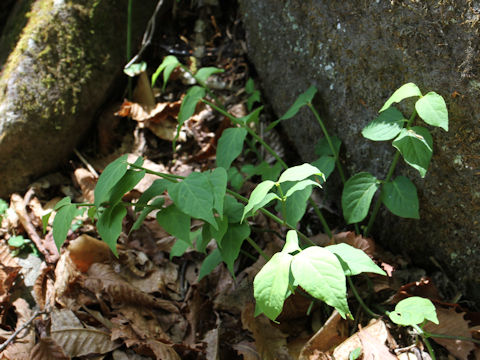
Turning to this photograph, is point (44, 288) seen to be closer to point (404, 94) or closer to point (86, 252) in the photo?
point (86, 252)

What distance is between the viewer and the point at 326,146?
217 cm

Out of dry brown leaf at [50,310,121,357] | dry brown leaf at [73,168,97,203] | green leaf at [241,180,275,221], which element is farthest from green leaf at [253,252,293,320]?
dry brown leaf at [73,168,97,203]

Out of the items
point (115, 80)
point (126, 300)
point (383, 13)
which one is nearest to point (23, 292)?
point (126, 300)

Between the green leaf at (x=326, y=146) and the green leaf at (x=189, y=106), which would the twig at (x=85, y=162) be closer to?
the green leaf at (x=189, y=106)

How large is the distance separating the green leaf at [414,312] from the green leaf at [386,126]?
62cm

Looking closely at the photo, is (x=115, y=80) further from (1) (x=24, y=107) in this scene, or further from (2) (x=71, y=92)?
(1) (x=24, y=107)

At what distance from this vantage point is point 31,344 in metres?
1.88

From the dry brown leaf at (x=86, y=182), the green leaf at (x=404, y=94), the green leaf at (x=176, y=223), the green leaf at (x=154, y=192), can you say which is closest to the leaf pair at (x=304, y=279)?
the green leaf at (x=176, y=223)

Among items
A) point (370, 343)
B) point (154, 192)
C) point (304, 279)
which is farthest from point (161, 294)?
point (304, 279)

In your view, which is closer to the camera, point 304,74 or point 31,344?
point 31,344

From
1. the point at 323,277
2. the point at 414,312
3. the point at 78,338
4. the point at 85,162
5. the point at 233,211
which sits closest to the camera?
the point at 323,277

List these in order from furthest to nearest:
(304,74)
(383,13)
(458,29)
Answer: (304,74)
(383,13)
(458,29)

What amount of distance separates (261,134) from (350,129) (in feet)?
2.59

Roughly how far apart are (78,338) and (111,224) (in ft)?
2.38
